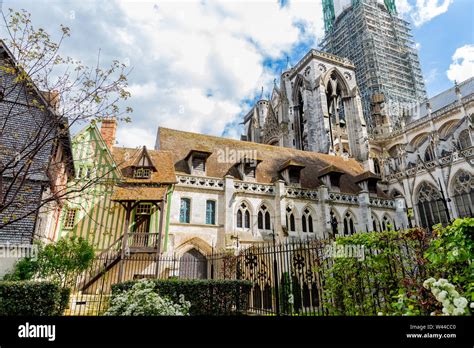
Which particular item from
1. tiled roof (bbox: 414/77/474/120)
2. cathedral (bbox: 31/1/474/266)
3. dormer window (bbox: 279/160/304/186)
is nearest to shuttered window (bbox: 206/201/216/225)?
cathedral (bbox: 31/1/474/266)

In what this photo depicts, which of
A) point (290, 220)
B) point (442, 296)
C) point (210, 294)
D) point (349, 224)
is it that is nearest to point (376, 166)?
point (349, 224)

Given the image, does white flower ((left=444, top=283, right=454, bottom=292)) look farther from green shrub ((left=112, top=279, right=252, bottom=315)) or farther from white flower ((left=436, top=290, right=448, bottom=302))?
green shrub ((left=112, top=279, right=252, bottom=315))

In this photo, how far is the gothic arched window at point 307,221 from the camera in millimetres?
18000

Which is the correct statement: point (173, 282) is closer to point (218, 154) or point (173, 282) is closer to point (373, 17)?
point (218, 154)

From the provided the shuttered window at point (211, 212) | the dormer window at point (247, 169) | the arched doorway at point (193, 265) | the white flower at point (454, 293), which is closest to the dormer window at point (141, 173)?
the shuttered window at point (211, 212)

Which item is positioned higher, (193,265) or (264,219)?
(264,219)

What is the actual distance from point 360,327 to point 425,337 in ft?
2.02

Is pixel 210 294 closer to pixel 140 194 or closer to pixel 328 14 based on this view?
pixel 140 194

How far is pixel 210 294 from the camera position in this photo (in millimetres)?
9234

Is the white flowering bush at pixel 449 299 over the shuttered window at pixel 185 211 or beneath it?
beneath

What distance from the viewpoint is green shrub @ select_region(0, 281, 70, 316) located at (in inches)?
285

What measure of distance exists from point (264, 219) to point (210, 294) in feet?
27.4

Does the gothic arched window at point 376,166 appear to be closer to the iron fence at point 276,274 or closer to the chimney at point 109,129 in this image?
the iron fence at point 276,274

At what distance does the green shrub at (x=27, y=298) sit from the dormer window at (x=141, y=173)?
7.85 meters
